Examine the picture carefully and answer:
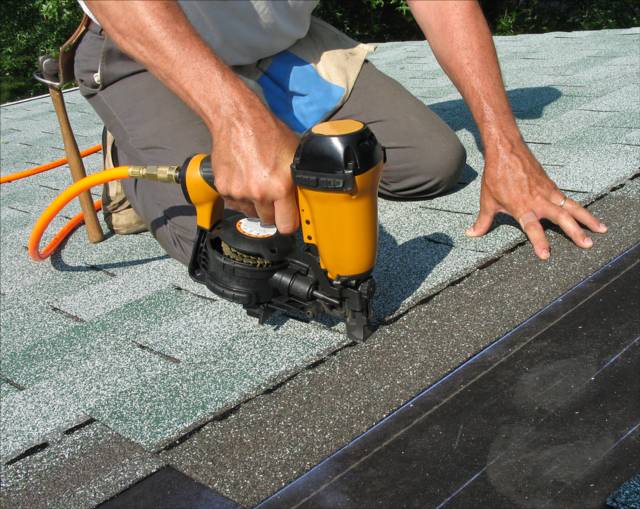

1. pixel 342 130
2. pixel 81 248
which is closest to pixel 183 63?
pixel 342 130

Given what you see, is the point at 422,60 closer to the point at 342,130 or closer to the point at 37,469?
the point at 342,130

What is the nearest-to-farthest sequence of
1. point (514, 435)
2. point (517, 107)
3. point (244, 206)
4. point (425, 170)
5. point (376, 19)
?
1. point (514, 435)
2. point (244, 206)
3. point (425, 170)
4. point (517, 107)
5. point (376, 19)

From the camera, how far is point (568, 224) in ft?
6.16

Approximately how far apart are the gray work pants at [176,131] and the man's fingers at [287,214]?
684 mm

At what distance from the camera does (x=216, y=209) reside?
5.72ft

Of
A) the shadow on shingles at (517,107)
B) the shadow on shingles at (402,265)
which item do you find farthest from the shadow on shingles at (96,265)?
the shadow on shingles at (517,107)

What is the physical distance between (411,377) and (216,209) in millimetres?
625

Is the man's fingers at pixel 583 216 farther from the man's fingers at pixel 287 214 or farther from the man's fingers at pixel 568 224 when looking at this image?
the man's fingers at pixel 287 214

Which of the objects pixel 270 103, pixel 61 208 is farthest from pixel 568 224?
pixel 61 208

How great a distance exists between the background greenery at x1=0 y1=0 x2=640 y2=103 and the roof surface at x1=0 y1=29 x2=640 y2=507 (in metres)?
4.80

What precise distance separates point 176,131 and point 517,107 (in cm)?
161

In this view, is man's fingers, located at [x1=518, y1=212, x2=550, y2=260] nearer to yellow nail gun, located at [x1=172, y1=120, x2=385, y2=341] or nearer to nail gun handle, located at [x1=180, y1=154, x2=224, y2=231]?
yellow nail gun, located at [x1=172, y1=120, x2=385, y2=341]

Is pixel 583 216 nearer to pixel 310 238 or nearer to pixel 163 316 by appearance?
pixel 310 238

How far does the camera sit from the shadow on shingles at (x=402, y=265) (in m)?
1.81
